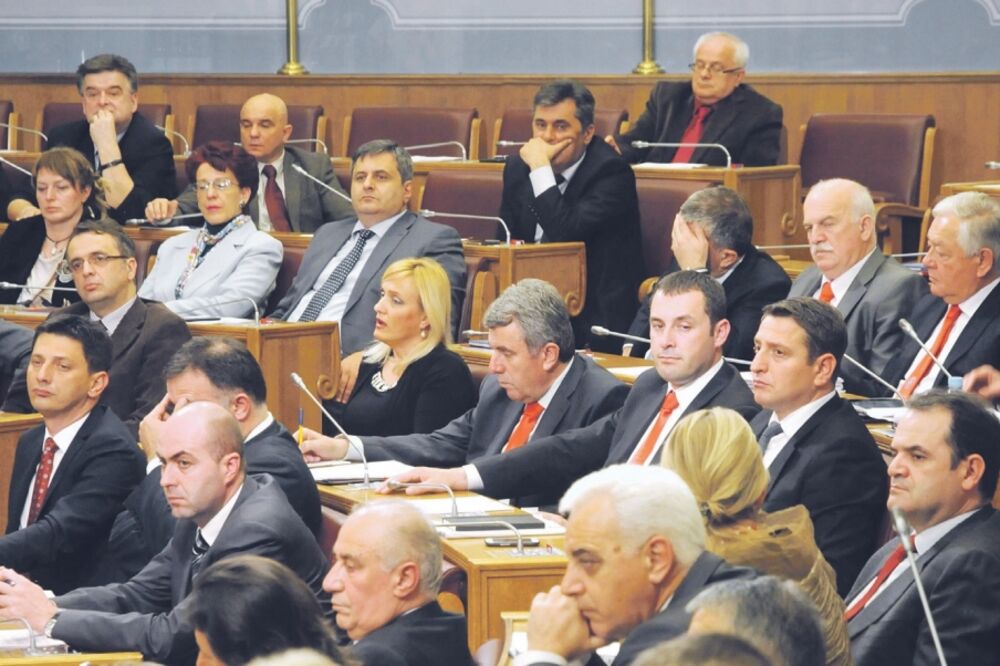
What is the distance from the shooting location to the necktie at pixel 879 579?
8.61ft

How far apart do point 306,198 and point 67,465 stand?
7.32ft

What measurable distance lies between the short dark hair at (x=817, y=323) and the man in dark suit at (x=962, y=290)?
2.02 feet

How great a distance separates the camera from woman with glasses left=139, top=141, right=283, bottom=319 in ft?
15.9

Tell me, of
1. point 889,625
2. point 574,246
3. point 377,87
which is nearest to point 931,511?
point 889,625

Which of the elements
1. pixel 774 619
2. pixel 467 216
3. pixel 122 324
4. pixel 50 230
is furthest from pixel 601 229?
pixel 774 619

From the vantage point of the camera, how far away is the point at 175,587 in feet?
9.55

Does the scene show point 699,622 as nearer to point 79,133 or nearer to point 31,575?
point 31,575

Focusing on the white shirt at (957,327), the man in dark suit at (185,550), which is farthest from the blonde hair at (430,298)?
the man in dark suit at (185,550)

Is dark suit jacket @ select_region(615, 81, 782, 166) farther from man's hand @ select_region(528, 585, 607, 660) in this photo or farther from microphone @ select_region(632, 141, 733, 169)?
man's hand @ select_region(528, 585, 607, 660)

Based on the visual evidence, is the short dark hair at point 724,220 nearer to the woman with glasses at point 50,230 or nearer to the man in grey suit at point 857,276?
the man in grey suit at point 857,276

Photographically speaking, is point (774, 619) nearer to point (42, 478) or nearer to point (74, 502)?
point (74, 502)

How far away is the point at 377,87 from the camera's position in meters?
7.12

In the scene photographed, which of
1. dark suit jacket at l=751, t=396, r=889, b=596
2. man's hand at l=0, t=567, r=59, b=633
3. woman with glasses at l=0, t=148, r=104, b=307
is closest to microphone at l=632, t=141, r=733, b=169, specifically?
woman with glasses at l=0, t=148, r=104, b=307

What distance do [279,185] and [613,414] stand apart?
2.40 meters
